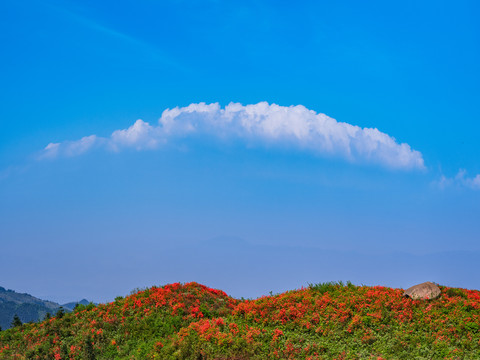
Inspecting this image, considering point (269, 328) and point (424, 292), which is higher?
point (424, 292)

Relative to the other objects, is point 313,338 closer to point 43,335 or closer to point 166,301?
point 166,301

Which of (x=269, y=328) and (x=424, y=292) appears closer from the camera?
(x=269, y=328)

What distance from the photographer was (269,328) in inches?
868

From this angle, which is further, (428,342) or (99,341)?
(99,341)

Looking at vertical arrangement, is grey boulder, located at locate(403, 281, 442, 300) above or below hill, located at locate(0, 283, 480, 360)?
above

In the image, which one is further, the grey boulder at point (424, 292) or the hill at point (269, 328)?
the grey boulder at point (424, 292)

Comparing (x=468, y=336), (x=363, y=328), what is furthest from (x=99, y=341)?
(x=468, y=336)

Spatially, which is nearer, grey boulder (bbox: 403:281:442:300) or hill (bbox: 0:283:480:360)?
hill (bbox: 0:283:480:360)

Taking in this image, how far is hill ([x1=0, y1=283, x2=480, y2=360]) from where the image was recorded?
62.5 feet

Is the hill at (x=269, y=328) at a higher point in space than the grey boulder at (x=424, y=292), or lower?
lower

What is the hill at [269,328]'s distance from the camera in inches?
750

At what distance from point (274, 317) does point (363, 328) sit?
4.86 m

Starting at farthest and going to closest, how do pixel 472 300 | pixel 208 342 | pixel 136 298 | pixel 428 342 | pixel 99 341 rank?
pixel 136 298, pixel 99 341, pixel 472 300, pixel 208 342, pixel 428 342

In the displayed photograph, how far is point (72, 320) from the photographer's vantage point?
27.9 m
